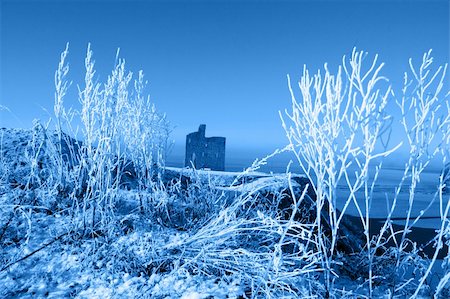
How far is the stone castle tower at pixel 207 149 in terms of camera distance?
1274 centimetres

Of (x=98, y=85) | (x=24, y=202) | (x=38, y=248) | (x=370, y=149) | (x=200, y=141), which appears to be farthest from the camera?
(x=200, y=141)

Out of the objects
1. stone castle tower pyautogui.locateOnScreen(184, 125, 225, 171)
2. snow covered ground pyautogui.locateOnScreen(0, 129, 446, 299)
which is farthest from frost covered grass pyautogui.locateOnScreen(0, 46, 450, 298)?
stone castle tower pyautogui.locateOnScreen(184, 125, 225, 171)

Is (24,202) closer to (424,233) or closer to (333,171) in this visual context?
(333,171)

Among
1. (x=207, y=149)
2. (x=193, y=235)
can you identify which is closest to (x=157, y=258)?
(x=193, y=235)

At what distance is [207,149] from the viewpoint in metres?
13.1

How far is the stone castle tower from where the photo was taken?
1274cm

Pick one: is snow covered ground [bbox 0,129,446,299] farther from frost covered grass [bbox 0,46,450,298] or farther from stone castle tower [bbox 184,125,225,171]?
stone castle tower [bbox 184,125,225,171]

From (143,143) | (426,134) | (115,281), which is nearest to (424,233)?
(426,134)

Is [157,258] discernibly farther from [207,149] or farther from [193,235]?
[207,149]

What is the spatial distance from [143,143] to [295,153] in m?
1.95

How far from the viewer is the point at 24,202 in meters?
3.37

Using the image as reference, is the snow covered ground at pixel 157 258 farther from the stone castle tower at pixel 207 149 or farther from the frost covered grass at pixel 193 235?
the stone castle tower at pixel 207 149

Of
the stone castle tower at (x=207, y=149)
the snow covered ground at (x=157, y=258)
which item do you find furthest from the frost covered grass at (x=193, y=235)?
the stone castle tower at (x=207, y=149)

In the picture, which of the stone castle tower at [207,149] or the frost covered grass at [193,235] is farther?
the stone castle tower at [207,149]
